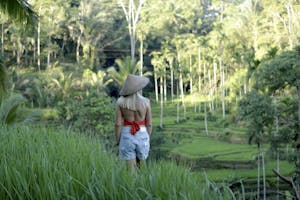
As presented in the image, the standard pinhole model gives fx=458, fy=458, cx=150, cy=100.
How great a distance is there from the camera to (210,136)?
3053cm

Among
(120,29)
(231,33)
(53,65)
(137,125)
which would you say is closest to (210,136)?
(231,33)

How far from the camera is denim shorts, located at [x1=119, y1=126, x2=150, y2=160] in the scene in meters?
4.46

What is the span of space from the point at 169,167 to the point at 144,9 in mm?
41656

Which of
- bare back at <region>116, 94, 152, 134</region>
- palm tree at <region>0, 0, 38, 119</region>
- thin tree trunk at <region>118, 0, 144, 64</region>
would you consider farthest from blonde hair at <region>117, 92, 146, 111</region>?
thin tree trunk at <region>118, 0, 144, 64</region>

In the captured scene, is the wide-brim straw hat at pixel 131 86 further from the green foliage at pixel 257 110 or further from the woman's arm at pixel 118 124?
the green foliage at pixel 257 110

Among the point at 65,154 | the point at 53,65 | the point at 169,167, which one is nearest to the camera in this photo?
the point at 169,167

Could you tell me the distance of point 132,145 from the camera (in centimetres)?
445

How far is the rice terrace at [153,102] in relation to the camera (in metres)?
2.55

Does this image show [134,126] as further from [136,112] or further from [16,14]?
[16,14]

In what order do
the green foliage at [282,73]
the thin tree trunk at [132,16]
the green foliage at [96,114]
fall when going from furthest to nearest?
1. the thin tree trunk at [132,16]
2. the green foliage at [96,114]
3. the green foliage at [282,73]

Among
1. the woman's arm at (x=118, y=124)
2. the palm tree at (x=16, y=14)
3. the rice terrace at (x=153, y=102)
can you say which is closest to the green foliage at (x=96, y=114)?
the rice terrace at (x=153, y=102)

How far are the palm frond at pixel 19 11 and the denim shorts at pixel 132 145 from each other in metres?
3.37

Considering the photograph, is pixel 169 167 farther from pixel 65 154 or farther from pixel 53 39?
pixel 53 39

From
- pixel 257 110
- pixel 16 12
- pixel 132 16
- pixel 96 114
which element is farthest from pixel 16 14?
pixel 132 16
